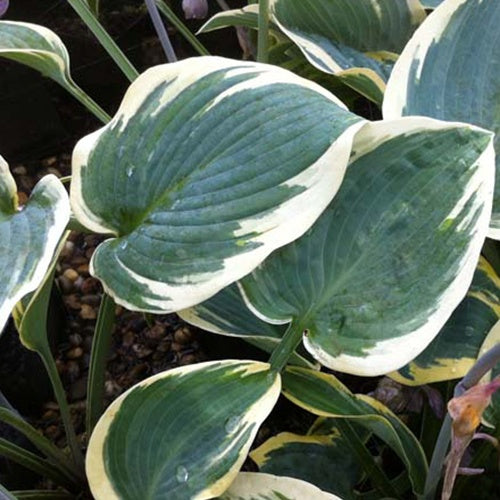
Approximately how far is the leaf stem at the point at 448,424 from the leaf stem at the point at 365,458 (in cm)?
7

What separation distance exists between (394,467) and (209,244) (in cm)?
43

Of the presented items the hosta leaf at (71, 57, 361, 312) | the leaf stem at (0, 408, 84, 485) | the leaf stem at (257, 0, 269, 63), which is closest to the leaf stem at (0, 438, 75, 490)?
the leaf stem at (0, 408, 84, 485)

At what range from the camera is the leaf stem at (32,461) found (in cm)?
73

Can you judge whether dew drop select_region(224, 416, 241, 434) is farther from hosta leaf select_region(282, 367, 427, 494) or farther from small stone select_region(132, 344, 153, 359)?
small stone select_region(132, 344, 153, 359)

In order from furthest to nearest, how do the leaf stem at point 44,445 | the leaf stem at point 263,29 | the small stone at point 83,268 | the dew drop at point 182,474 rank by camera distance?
the small stone at point 83,268
the leaf stem at point 263,29
the leaf stem at point 44,445
the dew drop at point 182,474

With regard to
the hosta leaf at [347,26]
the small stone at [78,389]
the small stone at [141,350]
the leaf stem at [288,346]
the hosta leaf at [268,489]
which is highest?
the hosta leaf at [347,26]

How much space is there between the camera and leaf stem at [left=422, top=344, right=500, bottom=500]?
1.43ft

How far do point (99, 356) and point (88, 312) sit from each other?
1.15ft

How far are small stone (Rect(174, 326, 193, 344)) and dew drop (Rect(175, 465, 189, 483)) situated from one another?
1.65 feet

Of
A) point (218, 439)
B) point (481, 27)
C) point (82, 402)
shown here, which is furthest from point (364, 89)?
point (82, 402)

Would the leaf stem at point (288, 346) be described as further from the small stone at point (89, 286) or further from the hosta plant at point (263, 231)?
the small stone at point (89, 286)

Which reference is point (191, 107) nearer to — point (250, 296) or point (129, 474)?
point (250, 296)

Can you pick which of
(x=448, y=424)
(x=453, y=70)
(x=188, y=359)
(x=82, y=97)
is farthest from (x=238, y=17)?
(x=448, y=424)

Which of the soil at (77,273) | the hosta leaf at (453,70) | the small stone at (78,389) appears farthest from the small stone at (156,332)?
the hosta leaf at (453,70)
